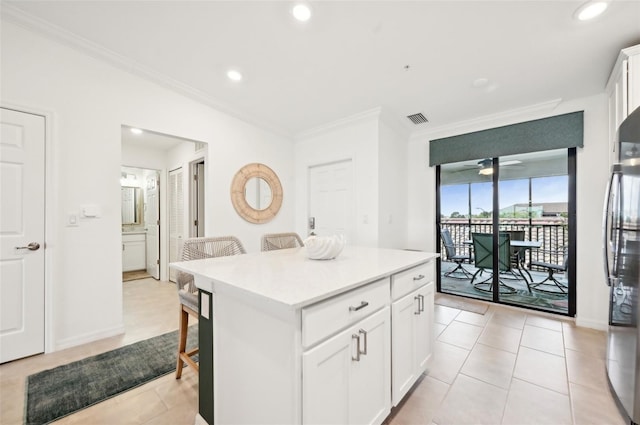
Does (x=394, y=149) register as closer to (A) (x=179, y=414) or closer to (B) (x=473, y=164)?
(B) (x=473, y=164)

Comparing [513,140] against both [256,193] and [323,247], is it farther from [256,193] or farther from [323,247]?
[256,193]

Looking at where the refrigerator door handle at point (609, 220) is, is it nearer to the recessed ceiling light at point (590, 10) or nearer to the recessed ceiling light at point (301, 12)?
the recessed ceiling light at point (590, 10)

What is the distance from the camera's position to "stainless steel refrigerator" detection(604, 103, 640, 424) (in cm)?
141

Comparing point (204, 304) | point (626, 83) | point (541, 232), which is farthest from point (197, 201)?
point (541, 232)

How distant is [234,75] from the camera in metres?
2.66

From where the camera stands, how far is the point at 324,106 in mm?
3297

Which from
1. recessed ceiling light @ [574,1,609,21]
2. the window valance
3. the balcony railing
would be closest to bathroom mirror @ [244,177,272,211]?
the window valance

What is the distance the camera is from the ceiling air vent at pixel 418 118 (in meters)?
3.46

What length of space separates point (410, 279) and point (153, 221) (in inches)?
202

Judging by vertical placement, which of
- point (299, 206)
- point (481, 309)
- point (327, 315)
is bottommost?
point (481, 309)

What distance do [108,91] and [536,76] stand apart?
4218 millimetres

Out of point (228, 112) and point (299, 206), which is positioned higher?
point (228, 112)

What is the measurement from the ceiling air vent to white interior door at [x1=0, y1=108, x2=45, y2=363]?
3.95 meters

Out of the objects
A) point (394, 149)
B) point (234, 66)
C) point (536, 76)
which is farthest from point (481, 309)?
point (234, 66)
